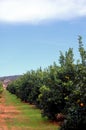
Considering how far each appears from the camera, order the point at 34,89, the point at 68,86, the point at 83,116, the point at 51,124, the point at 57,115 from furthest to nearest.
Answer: the point at 34,89 → the point at 57,115 → the point at 51,124 → the point at 68,86 → the point at 83,116

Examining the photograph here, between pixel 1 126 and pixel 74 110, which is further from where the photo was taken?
pixel 1 126

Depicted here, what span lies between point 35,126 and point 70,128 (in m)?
7.17

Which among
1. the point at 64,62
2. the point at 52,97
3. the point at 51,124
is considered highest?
the point at 64,62

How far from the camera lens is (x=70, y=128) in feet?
70.2

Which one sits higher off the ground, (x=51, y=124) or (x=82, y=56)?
(x=82, y=56)

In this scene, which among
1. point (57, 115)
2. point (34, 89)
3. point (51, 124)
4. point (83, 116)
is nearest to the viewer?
point (83, 116)

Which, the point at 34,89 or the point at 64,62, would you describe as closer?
the point at 64,62

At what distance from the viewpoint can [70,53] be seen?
101ft

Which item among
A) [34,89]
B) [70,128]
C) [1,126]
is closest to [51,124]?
[1,126]

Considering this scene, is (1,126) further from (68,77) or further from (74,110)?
(74,110)

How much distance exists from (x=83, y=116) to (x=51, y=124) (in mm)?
8843

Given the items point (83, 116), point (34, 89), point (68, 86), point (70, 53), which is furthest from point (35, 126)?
point (34, 89)

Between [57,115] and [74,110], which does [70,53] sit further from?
[74,110]

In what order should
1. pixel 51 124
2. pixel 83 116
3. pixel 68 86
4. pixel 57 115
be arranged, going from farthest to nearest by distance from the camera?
pixel 57 115, pixel 51 124, pixel 68 86, pixel 83 116
